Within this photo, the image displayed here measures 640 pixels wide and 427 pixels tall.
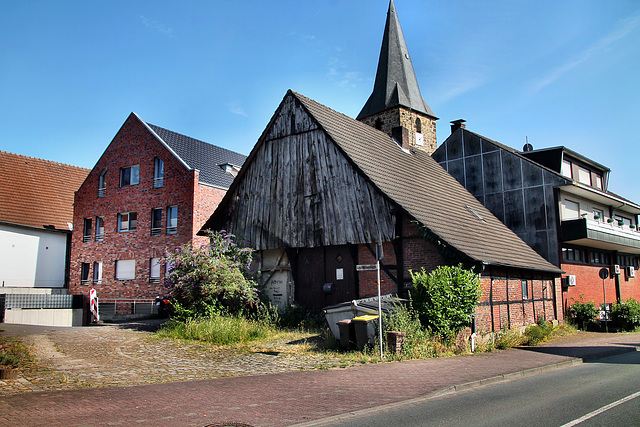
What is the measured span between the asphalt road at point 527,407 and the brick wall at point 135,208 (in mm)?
19434

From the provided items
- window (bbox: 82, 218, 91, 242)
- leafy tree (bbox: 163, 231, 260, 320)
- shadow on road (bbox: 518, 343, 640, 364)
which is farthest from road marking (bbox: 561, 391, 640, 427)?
window (bbox: 82, 218, 91, 242)

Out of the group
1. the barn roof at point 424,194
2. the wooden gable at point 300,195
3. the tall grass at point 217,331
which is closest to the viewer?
the tall grass at point 217,331

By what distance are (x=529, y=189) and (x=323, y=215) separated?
12.1m

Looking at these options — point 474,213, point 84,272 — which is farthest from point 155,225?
point 474,213

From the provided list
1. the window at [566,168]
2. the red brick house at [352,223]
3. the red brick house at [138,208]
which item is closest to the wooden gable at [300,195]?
the red brick house at [352,223]

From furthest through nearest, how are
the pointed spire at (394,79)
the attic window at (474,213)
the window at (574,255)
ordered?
the pointed spire at (394,79) → the window at (574,255) → the attic window at (474,213)

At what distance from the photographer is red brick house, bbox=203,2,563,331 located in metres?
15.5

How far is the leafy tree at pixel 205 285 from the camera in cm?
1545

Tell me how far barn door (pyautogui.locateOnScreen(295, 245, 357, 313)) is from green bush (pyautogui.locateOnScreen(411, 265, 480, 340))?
3.67 m

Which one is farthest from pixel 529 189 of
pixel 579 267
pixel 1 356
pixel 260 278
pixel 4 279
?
pixel 4 279

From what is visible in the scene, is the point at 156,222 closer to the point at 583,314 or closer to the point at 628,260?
the point at 583,314

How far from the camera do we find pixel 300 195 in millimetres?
18172

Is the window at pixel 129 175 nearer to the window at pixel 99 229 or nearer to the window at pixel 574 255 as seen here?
the window at pixel 99 229

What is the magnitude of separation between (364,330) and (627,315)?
15.9 m
